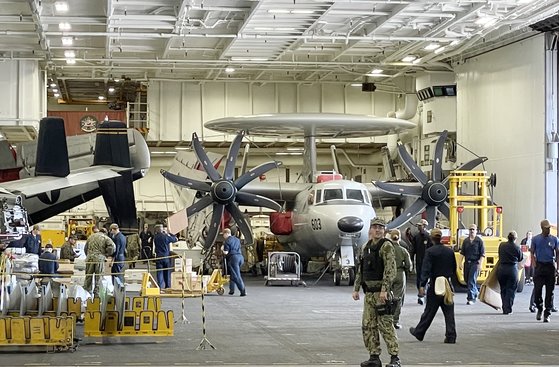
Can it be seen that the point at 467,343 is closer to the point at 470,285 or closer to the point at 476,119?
the point at 470,285

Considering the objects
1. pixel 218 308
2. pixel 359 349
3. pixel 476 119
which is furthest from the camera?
pixel 476 119

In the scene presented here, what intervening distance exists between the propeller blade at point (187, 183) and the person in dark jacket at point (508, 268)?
12.6 metres

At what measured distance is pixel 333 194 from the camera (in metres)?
27.8

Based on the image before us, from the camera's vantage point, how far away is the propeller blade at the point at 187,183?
94.1ft

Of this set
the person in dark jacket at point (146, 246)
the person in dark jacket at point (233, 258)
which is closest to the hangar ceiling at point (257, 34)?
the person in dark jacket at point (146, 246)

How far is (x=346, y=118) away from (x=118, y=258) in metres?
11.4

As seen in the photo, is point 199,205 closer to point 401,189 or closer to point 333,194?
point 333,194

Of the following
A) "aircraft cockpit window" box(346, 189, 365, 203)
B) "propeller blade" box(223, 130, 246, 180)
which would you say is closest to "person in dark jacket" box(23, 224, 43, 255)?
"propeller blade" box(223, 130, 246, 180)

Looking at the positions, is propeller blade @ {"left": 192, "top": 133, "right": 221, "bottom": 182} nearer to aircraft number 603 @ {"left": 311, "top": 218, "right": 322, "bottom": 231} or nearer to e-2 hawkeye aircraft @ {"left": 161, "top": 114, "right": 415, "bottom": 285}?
e-2 hawkeye aircraft @ {"left": 161, "top": 114, "right": 415, "bottom": 285}

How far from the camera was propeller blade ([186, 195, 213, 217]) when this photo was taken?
28797 millimetres

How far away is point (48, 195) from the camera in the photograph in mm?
25594

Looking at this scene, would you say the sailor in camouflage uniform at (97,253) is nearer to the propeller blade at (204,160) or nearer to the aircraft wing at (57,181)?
the aircraft wing at (57,181)

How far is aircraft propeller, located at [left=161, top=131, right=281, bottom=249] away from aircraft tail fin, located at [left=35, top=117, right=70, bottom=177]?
5957 millimetres

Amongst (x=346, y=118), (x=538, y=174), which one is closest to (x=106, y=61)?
(x=346, y=118)
